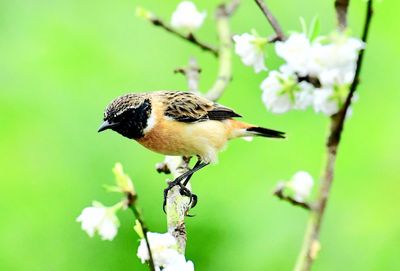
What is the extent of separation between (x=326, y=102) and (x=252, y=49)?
1.27ft

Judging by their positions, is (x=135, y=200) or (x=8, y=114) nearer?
(x=135, y=200)

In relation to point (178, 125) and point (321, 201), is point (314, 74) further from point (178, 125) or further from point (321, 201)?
point (178, 125)

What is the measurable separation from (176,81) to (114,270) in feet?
3.85

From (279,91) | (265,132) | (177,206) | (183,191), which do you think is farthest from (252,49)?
(265,132)

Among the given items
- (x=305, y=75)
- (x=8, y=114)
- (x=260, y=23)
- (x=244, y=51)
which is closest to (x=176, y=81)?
(x=260, y=23)

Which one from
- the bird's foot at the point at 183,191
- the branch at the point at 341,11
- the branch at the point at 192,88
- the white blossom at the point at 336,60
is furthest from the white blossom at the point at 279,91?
the bird's foot at the point at 183,191

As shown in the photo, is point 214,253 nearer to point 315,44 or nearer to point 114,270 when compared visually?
point 114,270

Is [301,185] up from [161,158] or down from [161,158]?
down

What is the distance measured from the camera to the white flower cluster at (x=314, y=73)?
1.34 metres

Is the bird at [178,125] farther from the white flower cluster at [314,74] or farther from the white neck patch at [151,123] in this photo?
the white flower cluster at [314,74]

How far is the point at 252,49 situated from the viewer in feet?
5.59

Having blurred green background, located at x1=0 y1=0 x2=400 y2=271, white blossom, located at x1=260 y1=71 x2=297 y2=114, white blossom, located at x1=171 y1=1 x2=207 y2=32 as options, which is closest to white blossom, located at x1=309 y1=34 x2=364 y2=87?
white blossom, located at x1=260 y1=71 x2=297 y2=114

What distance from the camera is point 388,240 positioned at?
3.97m

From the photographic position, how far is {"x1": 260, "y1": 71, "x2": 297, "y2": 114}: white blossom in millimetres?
1521
